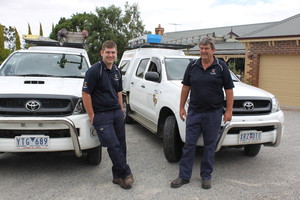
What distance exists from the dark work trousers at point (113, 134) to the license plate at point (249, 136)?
162 cm

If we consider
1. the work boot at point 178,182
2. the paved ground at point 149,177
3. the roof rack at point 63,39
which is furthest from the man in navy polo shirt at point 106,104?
the roof rack at point 63,39

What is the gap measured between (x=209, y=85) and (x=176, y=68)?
1795 mm

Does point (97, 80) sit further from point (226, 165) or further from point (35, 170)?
point (226, 165)

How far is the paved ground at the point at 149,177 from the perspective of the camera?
356 cm

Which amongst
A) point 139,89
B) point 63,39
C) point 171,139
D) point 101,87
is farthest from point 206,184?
point 63,39

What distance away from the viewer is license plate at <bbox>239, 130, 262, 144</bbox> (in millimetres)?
4090

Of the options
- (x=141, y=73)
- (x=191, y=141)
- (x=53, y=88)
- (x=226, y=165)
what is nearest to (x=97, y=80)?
(x=53, y=88)

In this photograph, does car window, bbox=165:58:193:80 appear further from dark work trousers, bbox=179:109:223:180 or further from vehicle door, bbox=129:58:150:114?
dark work trousers, bbox=179:109:223:180

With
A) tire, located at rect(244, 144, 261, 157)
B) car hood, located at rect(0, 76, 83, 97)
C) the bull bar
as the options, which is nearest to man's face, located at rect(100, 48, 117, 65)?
car hood, located at rect(0, 76, 83, 97)

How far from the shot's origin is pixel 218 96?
147 inches

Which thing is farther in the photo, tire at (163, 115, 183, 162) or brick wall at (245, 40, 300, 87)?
brick wall at (245, 40, 300, 87)

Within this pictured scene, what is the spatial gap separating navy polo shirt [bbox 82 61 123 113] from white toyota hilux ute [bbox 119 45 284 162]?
1.09 meters

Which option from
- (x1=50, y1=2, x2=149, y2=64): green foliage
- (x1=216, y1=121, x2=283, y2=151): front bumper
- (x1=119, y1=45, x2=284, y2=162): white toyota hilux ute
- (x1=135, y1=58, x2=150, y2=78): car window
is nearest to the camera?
(x1=216, y1=121, x2=283, y2=151): front bumper

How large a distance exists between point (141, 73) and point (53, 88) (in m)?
2.88
